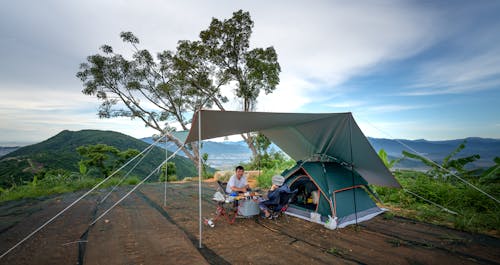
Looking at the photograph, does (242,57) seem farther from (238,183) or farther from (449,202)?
(449,202)

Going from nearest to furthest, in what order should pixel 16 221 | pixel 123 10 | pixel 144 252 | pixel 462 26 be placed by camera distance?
pixel 144 252 < pixel 16 221 < pixel 462 26 < pixel 123 10

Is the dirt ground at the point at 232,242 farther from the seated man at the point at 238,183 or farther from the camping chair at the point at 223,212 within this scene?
the seated man at the point at 238,183

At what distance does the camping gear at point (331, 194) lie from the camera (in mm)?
4117

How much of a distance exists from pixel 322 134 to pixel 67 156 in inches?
955

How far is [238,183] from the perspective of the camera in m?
4.61

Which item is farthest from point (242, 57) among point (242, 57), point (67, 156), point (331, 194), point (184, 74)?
point (67, 156)

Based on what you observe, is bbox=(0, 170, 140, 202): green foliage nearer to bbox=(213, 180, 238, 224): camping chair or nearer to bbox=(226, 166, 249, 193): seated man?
bbox=(213, 180, 238, 224): camping chair

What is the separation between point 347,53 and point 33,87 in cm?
1136

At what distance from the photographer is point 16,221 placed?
14.6 ft

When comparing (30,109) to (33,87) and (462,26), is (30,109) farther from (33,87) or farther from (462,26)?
(462,26)

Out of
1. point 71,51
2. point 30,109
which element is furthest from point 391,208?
point 30,109

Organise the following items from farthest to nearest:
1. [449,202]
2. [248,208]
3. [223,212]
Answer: [449,202], [223,212], [248,208]

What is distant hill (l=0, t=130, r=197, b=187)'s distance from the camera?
16.5 meters

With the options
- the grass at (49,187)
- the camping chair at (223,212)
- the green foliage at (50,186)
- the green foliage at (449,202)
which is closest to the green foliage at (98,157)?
the green foliage at (50,186)
